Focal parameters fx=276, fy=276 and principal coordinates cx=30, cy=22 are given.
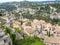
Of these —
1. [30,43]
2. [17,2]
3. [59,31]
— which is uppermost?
[30,43]

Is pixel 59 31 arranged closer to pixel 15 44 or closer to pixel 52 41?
pixel 52 41

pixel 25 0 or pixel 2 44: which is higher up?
pixel 2 44

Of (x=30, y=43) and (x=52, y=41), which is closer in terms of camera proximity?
(x=30, y=43)

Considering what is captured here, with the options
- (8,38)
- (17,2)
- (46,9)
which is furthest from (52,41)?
(17,2)

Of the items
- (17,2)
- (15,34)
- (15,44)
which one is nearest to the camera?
(15,44)

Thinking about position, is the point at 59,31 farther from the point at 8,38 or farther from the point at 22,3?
the point at 22,3

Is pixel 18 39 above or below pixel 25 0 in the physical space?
above

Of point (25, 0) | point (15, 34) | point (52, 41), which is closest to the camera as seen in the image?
point (15, 34)

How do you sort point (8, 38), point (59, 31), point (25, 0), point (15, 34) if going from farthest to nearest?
point (25, 0)
point (59, 31)
point (15, 34)
point (8, 38)

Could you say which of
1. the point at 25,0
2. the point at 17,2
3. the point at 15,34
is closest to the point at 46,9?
the point at 25,0
